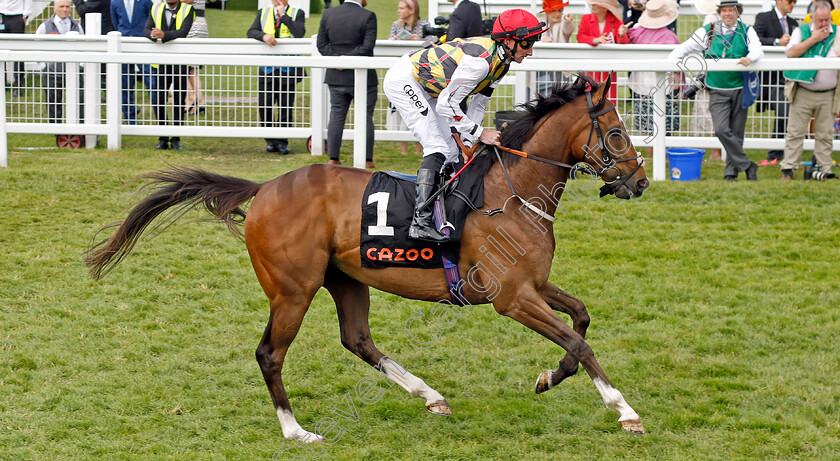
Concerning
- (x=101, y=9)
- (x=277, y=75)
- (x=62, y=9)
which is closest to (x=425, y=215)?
(x=277, y=75)

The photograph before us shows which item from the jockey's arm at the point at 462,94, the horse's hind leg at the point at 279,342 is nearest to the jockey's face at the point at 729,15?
the jockey's arm at the point at 462,94

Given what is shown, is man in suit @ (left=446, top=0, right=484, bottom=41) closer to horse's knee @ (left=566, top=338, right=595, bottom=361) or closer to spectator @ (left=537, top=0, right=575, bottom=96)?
spectator @ (left=537, top=0, right=575, bottom=96)

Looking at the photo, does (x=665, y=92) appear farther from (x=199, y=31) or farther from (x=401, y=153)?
(x=199, y=31)

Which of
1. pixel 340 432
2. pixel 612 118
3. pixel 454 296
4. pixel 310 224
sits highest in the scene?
pixel 612 118

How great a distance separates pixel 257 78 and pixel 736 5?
4.88m

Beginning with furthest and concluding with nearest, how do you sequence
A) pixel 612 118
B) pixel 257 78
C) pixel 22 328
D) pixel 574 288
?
pixel 257 78
pixel 574 288
pixel 22 328
pixel 612 118

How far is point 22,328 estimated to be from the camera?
598 cm

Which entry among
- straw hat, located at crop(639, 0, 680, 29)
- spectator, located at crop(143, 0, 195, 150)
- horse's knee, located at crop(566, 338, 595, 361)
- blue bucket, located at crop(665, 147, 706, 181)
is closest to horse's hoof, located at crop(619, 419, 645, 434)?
horse's knee, located at crop(566, 338, 595, 361)

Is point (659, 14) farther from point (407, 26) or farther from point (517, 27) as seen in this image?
point (517, 27)

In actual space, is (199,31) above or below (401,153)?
above

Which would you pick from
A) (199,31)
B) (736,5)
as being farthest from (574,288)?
(199,31)

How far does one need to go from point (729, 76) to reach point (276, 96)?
471cm

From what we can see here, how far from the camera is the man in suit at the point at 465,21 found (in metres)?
9.96

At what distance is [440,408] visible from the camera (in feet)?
16.4
